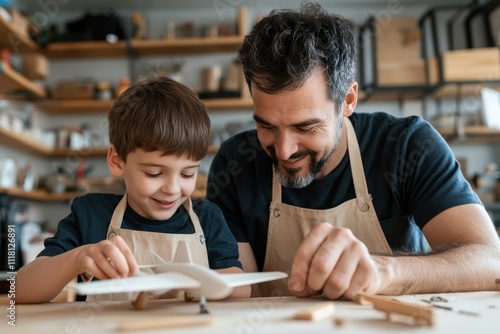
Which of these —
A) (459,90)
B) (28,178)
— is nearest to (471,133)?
(459,90)

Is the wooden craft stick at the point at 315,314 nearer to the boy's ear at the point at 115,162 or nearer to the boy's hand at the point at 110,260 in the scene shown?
the boy's hand at the point at 110,260

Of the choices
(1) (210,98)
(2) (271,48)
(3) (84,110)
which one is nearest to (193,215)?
(2) (271,48)

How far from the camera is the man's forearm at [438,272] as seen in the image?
0.94m

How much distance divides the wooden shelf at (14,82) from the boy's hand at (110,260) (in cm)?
270

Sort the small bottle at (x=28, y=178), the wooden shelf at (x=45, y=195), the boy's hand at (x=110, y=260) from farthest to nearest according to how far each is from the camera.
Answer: the small bottle at (x=28, y=178) < the wooden shelf at (x=45, y=195) < the boy's hand at (x=110, y=260)

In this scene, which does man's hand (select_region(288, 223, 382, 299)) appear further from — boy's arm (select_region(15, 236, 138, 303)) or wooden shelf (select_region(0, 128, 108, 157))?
wooden shelf (select_region(0, 128, 108, 157))

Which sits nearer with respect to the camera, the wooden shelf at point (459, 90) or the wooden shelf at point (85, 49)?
the wooden shelf at point (459, 90)

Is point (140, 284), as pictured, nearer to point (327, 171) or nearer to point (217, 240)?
point (217, 240)

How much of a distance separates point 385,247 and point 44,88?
3.46 meters

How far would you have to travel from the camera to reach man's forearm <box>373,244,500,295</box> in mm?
938

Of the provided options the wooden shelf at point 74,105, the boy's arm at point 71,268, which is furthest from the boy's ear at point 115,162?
the wooden shelf at point 74,105

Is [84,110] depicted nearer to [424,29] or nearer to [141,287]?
[424,29]

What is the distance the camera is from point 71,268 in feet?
3.01

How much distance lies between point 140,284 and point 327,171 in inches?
31.9
